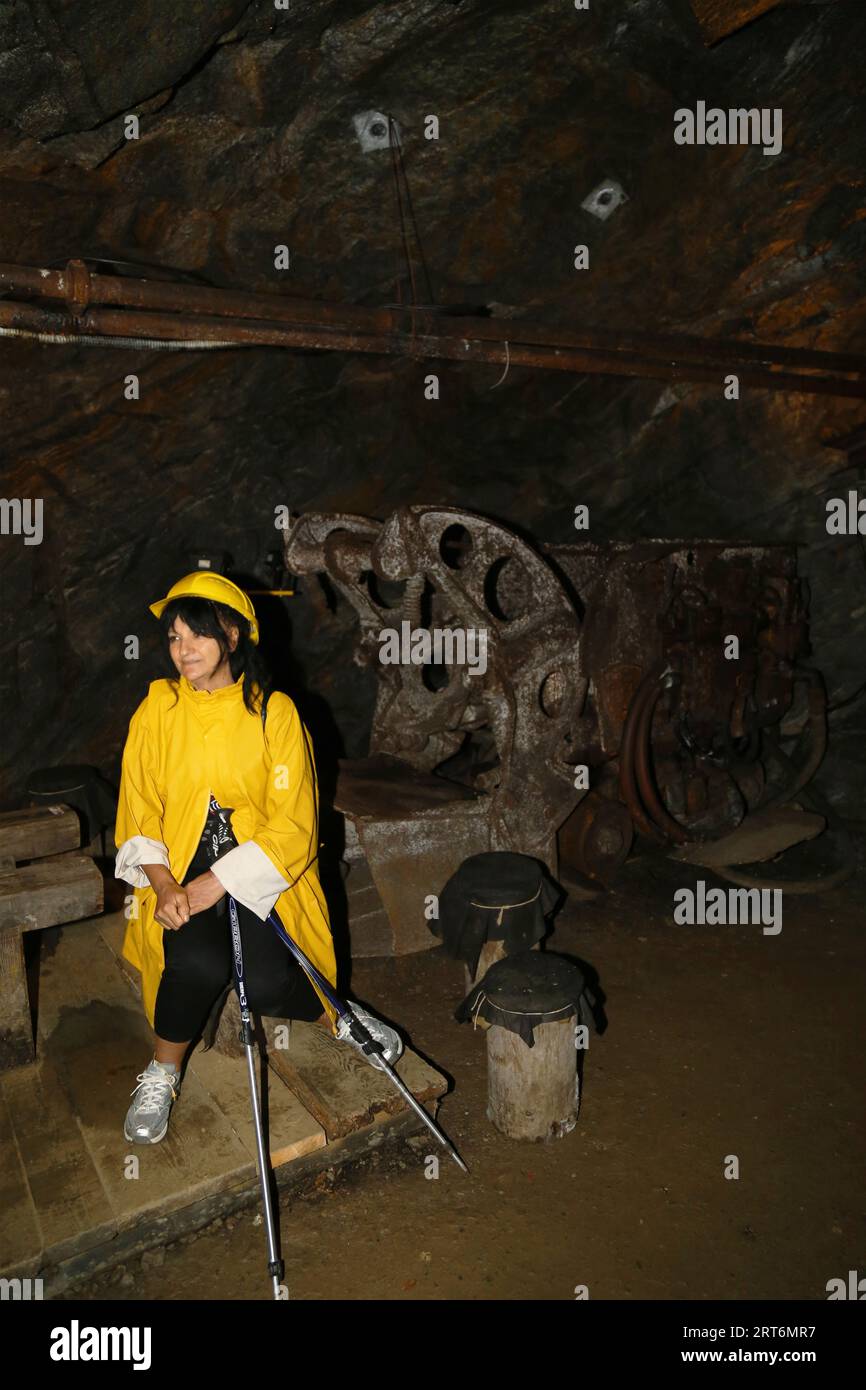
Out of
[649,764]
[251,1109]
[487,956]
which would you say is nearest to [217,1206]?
[251,1109]

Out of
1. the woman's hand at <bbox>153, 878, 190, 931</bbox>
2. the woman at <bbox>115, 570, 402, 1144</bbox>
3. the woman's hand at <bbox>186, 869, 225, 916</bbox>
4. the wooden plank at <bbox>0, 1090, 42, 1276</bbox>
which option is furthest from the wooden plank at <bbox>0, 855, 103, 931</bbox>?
the wooden plank at <bbox>0, 1090, 42, 1276</bbox>

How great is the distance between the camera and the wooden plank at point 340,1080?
347 cm

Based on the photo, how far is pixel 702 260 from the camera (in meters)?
5.99

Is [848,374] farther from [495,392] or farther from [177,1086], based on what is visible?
[177,1086]

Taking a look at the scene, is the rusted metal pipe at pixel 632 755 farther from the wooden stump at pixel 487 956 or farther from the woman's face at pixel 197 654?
the woman's face at pixel 197 654

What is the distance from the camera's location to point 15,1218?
2955 millimetres

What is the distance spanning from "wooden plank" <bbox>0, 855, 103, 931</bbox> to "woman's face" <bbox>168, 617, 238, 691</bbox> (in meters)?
0.95

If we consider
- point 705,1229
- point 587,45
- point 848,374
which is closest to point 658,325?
point 848,374

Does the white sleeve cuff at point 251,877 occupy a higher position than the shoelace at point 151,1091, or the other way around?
the white sleeve cuff at point 251,877

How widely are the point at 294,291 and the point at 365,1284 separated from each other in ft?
16.7

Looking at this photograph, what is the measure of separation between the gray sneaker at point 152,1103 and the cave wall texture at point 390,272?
11.5 ft

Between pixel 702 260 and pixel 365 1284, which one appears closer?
pixel 365 1284

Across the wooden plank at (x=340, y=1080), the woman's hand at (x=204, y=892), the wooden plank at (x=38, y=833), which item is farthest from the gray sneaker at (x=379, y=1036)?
the wooden plank at (x=38, y=833)

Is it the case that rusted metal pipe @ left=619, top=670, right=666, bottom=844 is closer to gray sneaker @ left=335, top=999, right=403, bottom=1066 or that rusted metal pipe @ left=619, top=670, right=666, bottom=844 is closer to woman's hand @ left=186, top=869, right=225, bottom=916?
gray sneaker @ left=335, top=999, right=403, bottom=1066
